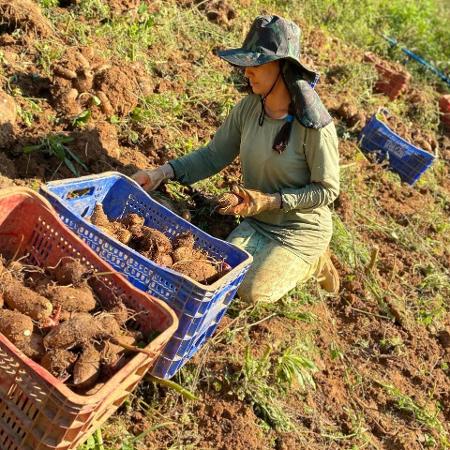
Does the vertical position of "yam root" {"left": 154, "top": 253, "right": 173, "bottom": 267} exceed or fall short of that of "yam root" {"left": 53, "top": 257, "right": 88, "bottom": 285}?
it exceeds it

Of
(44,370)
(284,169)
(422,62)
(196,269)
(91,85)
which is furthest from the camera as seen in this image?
(422,62)

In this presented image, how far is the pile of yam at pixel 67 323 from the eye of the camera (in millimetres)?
2148

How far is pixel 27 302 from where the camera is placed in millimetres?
2309

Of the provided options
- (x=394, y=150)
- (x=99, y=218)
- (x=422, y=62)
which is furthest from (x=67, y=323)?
(x=422, y=62)

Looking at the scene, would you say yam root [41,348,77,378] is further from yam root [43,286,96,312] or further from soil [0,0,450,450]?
yam root [43,286,96,312]

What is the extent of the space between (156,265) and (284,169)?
1.18 m

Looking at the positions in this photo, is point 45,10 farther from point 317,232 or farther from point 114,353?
point 114,353

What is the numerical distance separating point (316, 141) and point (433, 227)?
2.47m

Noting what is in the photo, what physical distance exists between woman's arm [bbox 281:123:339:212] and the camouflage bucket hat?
37 cm

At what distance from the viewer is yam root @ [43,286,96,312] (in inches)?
93.1

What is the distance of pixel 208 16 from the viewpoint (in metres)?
5.95

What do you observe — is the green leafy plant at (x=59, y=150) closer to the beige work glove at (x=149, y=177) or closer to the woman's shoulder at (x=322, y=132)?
the beige work glove at (x=149, y=177)

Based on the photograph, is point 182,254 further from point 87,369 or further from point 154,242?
point 87,369

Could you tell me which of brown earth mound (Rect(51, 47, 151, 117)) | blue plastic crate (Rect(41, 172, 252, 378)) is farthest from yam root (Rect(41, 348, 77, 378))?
brown earth mound (Rect(51, 47, 151, 117))
